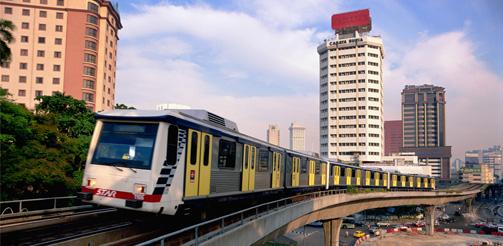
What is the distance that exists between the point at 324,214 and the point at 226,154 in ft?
79.3

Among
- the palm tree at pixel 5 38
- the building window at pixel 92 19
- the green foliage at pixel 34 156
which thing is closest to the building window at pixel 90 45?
the building window at pixel 92 19

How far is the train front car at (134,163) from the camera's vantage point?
40.2 feet

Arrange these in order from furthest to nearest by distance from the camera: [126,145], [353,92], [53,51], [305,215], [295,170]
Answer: [353,92], [53,51], [305,215], [295,170], [126,145]

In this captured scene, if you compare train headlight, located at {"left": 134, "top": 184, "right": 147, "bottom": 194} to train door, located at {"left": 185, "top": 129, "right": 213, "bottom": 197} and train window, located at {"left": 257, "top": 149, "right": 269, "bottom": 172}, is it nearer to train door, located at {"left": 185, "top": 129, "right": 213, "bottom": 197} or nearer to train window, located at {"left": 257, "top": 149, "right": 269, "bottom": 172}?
train door, located at {"left": 185, "top": 129, "right": 213, "bottom": 197}

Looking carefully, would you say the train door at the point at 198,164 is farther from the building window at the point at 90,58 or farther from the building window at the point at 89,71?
the building window at the point at 90,58

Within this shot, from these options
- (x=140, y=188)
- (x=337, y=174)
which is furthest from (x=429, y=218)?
(x=140, y=188)

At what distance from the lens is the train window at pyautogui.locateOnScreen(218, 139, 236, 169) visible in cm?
1656

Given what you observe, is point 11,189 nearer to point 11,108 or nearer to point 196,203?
point 11,108

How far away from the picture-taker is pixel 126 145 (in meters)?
12.8

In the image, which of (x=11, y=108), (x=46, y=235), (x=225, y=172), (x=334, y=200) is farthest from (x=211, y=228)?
(x=334, y=200)

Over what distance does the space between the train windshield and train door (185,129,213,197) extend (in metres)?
1.64

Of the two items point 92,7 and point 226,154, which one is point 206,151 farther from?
point 92,7

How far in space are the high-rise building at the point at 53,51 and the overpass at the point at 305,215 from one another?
46184 millimetres

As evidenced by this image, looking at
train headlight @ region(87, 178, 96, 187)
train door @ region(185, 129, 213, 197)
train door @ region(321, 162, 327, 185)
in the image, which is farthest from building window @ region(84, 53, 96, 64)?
train headlight @ region(87, 178, 96, 187)
